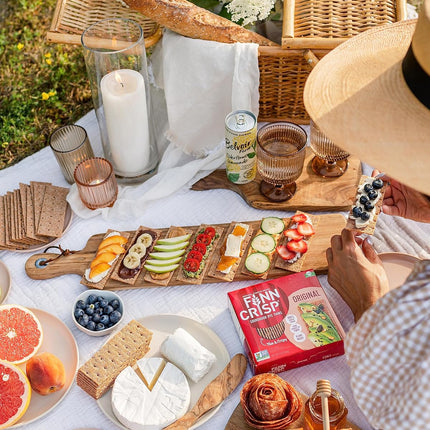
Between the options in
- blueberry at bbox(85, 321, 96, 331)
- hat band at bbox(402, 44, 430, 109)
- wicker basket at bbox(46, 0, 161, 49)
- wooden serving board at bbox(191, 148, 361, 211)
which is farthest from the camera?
wicker basket at bbox(46, 0, 161, 49)

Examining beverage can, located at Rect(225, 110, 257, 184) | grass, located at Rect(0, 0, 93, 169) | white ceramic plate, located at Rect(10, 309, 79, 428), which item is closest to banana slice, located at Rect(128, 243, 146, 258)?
white ceramic plate, located at Rect(10, 309, 79, 428)

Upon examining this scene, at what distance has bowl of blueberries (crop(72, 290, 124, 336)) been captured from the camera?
2.04 meters

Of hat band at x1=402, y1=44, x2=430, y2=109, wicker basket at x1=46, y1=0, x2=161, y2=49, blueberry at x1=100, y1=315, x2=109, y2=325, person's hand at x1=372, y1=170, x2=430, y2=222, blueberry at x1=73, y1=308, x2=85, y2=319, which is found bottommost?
blueberry at x1=100, y1=315, x2=109, y2=325

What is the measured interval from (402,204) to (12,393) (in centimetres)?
153

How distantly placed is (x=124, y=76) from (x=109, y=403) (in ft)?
4.27

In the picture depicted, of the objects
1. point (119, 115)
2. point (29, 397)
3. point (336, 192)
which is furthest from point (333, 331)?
point (119, 115)

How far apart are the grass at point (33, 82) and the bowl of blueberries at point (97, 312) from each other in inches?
45.6

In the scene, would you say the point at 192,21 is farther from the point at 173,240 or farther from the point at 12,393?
the point at 12,393

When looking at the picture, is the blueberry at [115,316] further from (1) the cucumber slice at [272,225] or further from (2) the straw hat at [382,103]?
(2) the straw hat at [382,103]

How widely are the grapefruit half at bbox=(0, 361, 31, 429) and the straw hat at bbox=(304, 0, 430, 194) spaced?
1.24 m

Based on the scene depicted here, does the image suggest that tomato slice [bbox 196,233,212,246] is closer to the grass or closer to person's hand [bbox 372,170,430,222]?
person's hand [bbox 372,170,430,222]

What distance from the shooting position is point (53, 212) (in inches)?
94.4

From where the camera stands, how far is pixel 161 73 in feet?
9.11

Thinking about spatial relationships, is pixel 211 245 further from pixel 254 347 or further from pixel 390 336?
pixel 390 336
